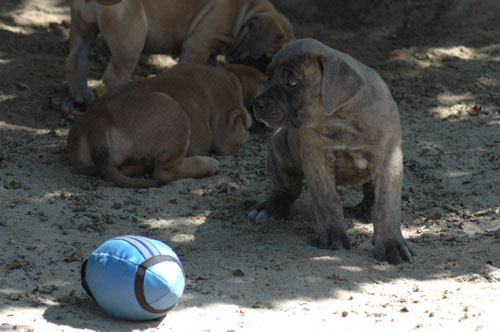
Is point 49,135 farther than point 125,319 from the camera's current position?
Yes

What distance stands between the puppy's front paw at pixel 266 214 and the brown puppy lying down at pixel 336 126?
0.57 m

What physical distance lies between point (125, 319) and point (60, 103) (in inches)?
170

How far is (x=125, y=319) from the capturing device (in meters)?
3.62

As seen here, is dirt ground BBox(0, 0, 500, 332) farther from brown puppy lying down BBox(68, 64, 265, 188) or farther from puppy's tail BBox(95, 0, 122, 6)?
puppy's tail BBox(95, 0, 122, 6)

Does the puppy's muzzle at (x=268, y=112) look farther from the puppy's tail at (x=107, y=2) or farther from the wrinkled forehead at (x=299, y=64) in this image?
the puppy's tail at (x=107, y=2)

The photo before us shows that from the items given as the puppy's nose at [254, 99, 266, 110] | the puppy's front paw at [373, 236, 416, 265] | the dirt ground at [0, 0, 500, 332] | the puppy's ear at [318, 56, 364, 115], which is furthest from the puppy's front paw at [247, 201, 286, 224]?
the puppy's ear at [318, 56, 364, 115]

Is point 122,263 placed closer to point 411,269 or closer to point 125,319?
point 125,319

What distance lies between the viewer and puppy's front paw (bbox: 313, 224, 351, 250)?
4.80 m

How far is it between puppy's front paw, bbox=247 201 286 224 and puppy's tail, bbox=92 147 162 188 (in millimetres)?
1013

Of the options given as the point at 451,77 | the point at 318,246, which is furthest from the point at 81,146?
the point at 451,77

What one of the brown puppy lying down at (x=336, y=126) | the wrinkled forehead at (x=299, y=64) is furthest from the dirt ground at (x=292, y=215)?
the wrinkled forehead at (x=299, y=64)

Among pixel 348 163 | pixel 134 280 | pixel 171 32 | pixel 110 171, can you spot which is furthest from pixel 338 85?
pixel 171 32

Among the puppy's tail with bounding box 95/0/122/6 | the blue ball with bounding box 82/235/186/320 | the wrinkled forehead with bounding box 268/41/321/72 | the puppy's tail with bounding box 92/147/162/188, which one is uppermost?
the wrinkled forehead with bounding box 268/41/321/72

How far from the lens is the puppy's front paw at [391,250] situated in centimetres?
459
